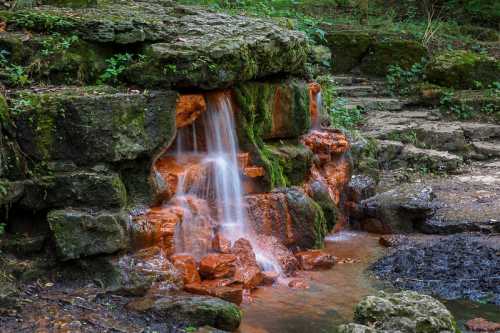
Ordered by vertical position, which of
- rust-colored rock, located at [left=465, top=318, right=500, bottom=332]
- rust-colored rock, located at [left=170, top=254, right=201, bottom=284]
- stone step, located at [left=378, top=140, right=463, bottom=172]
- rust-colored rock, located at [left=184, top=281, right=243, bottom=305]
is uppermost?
stone step, located at [left=378, top=140, right=463, bottom=172]

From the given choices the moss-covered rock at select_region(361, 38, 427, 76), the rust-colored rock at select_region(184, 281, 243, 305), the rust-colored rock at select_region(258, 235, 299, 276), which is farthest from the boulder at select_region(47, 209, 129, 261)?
the moss-covered rock at select_region(361, 38, 427, 76)

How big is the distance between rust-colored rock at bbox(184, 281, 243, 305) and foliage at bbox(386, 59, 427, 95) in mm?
9028

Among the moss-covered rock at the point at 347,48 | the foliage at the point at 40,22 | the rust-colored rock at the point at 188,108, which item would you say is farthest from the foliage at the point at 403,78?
the foliage at the point at 40,22

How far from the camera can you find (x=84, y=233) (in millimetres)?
6227

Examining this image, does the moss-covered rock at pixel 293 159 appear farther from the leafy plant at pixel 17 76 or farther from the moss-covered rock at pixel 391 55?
the moss-covered rock at pixel 391 55

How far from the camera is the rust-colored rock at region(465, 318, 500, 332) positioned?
618 cm

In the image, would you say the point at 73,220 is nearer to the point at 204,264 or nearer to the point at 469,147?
the point at 204,264

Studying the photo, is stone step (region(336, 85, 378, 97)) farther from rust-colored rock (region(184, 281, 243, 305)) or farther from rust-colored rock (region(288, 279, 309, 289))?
rust-colored rock (region(184, 281, 243, 305))

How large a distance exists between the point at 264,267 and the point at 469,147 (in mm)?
6157

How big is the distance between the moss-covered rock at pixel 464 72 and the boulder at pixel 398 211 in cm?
554

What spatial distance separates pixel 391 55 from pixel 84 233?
1036 cm

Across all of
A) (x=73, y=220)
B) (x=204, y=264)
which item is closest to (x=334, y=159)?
(x=204, y=264)

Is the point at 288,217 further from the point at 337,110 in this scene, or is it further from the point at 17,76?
the point at 337,110

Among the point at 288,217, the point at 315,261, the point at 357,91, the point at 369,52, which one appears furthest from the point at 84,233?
the point at 369,52
